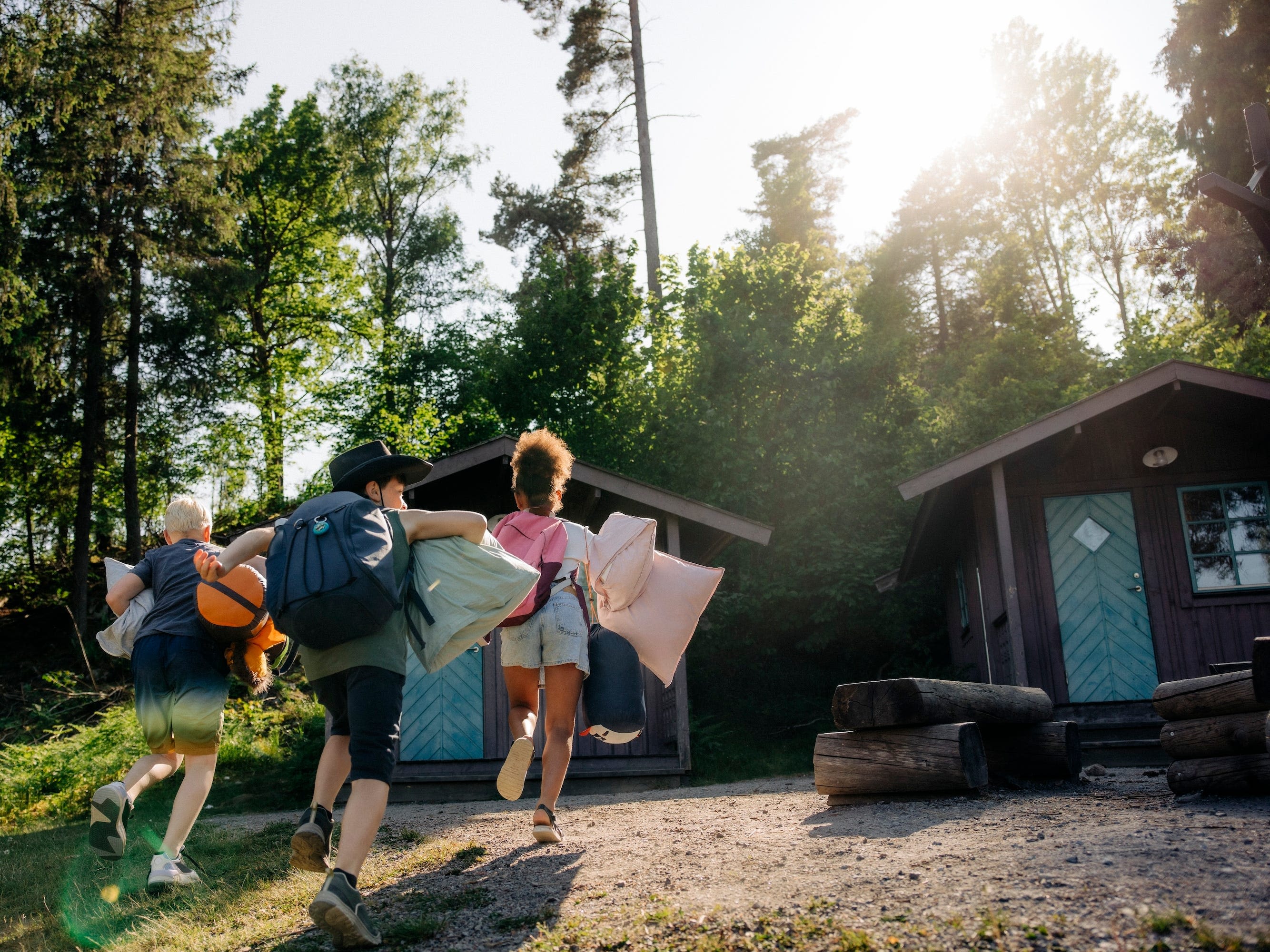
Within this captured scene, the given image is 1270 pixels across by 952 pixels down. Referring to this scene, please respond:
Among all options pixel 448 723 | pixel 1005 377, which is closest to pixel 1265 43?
pixel 1005 377

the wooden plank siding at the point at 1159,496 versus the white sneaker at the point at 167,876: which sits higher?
the wooden plank siding at the point at 1159,496

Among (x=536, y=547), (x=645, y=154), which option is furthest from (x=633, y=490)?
(x=645, y=154)

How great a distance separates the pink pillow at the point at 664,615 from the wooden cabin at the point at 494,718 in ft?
16.8

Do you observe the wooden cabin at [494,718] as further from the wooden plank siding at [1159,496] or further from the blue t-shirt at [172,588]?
the blue t-shirt at [172,588]

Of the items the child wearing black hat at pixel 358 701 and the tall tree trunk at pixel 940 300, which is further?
the tall tree trunk at pixel 940 300

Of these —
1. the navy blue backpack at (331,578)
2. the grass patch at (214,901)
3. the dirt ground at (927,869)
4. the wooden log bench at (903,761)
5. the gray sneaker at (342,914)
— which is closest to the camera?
the dirt ground at (927,869)

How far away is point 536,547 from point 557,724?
0.85 m

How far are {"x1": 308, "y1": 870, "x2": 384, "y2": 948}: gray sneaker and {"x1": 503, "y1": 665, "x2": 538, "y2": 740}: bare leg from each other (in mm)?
1622

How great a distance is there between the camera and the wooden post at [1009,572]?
10094mm

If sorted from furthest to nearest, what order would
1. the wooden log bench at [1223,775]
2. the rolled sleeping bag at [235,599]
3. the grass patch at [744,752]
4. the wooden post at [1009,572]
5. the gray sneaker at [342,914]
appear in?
the grass patch at [744,752]
the wooden post at [1009,572]
the wooden log bench at [1223,775]
the rolled sleeping bag at [235,599]
the gray sneaker at [342,914]

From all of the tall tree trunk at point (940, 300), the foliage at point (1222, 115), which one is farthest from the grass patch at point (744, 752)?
the tall tree trunk at point (940, 300)

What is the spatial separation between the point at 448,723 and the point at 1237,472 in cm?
893

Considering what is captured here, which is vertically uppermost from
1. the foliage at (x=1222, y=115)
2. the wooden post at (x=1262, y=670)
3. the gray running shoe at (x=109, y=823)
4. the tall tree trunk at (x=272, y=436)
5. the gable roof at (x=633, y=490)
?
the foliage at (x=1222, y=115)

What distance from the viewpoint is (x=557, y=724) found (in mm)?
4555
